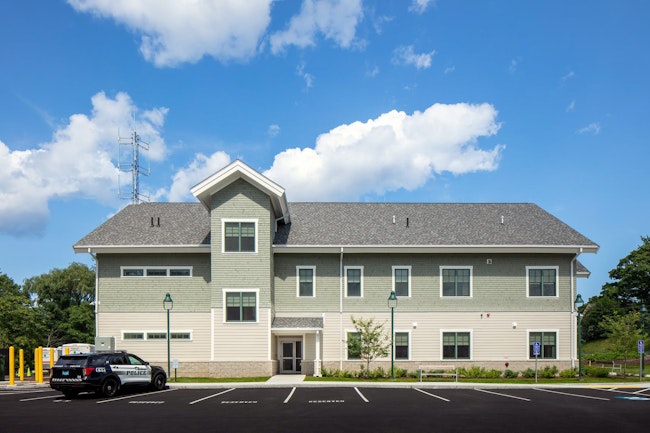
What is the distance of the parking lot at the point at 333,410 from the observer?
15.2 metres

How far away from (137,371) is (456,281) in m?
17.6

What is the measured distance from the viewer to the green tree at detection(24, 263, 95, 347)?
69.9 meters

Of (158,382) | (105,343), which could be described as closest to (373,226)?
(158,382)

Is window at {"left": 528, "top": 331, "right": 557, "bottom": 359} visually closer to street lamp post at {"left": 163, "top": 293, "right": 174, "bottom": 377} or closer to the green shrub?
the green shrub

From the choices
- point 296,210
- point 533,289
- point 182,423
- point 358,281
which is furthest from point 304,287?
point 182,423

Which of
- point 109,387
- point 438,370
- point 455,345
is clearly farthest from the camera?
point 455,345

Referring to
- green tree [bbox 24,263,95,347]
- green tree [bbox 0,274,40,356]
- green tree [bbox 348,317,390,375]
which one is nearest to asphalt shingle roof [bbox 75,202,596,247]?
green tree [bbox 348,317,390,375]

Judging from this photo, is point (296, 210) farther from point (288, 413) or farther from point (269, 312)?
point (288, 413)

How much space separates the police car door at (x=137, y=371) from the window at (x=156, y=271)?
920cm

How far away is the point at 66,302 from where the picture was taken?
74.2 m

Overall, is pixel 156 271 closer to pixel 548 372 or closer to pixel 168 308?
pixel 168 308

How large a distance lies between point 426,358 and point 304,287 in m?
7.52

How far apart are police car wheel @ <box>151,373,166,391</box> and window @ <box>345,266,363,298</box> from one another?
11372mm

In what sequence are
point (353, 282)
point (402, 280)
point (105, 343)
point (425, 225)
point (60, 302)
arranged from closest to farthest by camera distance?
point (105, 343) → point (353, 282) → point (402, 280) → point (425, 225) → point (60, 302)
